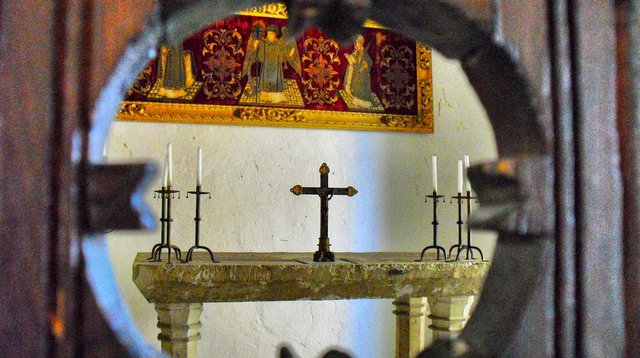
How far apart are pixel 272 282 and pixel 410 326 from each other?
3.33 ft

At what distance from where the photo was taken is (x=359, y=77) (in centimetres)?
304

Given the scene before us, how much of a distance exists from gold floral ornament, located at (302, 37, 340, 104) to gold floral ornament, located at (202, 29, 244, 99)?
33 cm

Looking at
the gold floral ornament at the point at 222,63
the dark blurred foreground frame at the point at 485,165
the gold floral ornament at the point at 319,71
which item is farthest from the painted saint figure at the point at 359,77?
the dark blurred foreground frame at the point at 485,165

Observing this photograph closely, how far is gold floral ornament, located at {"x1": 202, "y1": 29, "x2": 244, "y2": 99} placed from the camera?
2.83 meters

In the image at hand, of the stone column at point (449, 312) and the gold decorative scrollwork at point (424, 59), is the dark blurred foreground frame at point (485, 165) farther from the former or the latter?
the gold decorative scrollwork at point (424, 59)

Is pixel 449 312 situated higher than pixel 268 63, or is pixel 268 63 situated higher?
pixel 268 63

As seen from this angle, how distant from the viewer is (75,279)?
37 centimetres

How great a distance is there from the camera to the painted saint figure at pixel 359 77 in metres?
3.01

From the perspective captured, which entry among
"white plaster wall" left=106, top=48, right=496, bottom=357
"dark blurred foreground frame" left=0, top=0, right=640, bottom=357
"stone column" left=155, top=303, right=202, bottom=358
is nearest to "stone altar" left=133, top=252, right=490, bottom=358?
"stone column" left=155, top=303, right=202, bottom=358

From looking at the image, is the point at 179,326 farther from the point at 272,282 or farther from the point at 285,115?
the point at 285,115

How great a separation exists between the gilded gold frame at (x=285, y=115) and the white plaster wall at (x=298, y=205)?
0.14 ft

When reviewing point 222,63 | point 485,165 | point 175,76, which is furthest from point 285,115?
point 485,165

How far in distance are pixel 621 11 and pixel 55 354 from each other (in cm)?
49

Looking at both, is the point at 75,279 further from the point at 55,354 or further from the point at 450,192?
the point at 450,192
